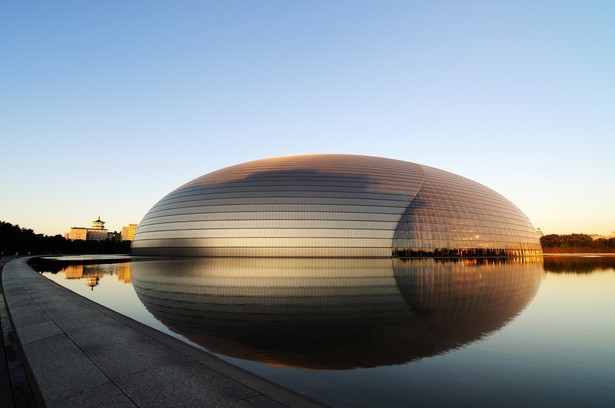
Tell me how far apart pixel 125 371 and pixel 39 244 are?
98124mm

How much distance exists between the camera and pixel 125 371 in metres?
5.35

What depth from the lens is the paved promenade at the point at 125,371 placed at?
4430mm

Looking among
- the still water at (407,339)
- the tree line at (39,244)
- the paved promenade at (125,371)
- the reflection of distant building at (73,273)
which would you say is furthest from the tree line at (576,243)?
the tree line at (39,244)

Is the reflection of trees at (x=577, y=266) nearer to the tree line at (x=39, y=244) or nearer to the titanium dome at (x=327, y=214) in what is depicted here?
the titanium dome at (x=327, y=214)

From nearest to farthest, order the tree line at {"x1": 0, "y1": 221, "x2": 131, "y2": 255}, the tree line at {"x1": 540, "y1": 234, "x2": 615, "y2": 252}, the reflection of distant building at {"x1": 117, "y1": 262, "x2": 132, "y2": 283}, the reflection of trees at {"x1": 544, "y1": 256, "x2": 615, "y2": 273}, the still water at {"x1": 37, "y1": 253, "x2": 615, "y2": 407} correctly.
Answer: the still water at {"x1": 37, "y1": 253, "x2": 615, "y2": 407} < the reflection of distant building at {"x1": 117, "y1": 262, "x2": 132, "y2": 283} < the reflection of trees at {"x1": 544, "y1": 256, "x2": 615, "y2": 273} < the tree line at {"x1": 0, "y1": 221, "x2": 131, "y2": 255} < the tree line at {"x1": 540, "y1": 234, "x2": 615, "y2": 252}

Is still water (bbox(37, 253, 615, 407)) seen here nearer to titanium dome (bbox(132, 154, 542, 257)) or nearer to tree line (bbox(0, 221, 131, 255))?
titanium dome (bbox(132, 154, 542, 257))

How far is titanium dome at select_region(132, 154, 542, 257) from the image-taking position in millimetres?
46000

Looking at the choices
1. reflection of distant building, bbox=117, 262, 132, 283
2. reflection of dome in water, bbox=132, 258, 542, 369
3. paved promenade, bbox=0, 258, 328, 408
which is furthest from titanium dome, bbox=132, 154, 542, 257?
paved promenade, bbox=0, 258, 328, 408

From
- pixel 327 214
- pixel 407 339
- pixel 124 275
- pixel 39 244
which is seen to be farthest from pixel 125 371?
pixel 39 244

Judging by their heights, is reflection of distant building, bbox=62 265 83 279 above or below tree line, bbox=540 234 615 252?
below

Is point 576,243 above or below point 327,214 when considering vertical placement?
below

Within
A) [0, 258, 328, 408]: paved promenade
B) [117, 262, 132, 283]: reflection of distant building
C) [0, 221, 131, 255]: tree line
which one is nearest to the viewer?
[0, 258, 328, 408]: paved promenade

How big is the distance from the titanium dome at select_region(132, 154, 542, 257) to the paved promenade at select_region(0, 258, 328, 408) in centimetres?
3780

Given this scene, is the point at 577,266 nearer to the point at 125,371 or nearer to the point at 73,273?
the point at 125,371
